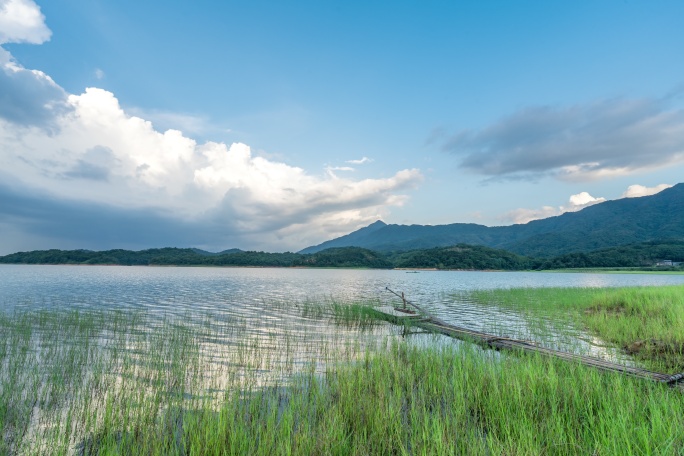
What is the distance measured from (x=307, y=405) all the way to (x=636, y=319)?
19586 mm

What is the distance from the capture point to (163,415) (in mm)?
7500

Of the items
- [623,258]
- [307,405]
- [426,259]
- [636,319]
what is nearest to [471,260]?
[426,259]

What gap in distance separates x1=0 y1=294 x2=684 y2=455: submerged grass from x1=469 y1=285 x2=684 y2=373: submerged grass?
19.6 ft

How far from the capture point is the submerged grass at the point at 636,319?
12442mm

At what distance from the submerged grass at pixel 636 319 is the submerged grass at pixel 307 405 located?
5.97 m

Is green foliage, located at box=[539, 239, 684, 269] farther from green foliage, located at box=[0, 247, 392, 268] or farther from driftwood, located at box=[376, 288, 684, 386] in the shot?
driftwood, located at box=[376, 288, 684, 386]

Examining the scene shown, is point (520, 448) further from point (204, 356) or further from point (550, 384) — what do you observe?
point (204, 356)

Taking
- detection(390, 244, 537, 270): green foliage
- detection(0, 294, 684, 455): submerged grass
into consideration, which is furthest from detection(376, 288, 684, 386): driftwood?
detection(390, 244, 537, 270): green foliage

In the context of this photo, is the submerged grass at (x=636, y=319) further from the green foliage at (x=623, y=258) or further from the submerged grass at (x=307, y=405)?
the green foliage at (x=623, y=258)

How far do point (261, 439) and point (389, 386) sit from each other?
4.13 meters

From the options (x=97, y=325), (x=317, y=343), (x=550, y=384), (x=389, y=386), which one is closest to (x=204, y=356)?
(x=317, y=343)

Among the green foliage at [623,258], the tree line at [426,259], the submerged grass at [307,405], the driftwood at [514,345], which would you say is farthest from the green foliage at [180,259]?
the submerged grass at [307,405]

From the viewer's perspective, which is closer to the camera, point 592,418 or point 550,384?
point 592,418

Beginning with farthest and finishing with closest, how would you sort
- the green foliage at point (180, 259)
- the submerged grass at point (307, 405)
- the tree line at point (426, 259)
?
the green foliage at point (180, 259) → the tree line at point (426, 259) → the submerged grass at point (307, 405)
